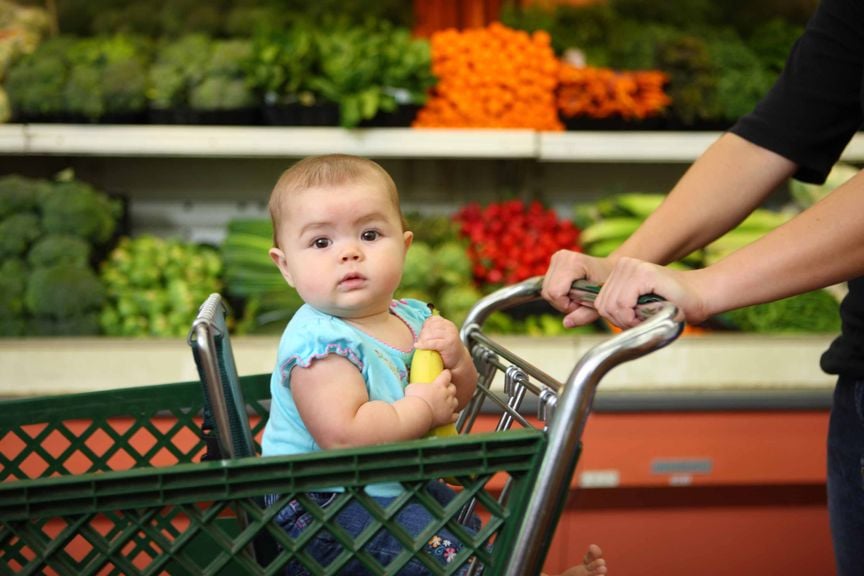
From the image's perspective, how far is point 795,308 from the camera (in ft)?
9.77

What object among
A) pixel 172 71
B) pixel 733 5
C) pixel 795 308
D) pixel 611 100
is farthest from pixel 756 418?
pixel 172 71

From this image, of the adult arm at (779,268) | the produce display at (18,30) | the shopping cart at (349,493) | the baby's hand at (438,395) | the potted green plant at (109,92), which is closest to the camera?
the shopping cart at (349,493)

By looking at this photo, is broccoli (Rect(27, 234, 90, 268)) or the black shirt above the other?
the black shirt

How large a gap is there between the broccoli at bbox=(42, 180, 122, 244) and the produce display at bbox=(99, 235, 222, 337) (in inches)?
4.3

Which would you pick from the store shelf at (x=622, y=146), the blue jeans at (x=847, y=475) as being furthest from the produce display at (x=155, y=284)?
the blue jeans at (x=847, y=475)

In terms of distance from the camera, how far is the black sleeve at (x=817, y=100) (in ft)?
4.69

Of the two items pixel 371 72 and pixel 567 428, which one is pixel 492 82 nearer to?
pixel 371 72

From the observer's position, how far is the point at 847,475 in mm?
1371

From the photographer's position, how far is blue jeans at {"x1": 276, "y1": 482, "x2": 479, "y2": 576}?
116 centimetres

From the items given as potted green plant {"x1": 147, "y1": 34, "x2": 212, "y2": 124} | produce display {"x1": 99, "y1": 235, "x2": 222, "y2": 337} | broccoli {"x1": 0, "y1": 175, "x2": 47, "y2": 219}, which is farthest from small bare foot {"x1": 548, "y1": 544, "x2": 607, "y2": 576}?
broccoli {"x1": 0, "y1": 175, "x2": 47, "y2": 219}

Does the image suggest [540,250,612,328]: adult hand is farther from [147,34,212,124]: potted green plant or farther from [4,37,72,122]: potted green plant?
[4,37,72,122]: potted green plant

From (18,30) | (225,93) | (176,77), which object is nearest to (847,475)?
(225,93)

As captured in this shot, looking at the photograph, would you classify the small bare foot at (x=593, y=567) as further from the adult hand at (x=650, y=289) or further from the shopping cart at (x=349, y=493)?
the adult hand at (x=650, y=289)

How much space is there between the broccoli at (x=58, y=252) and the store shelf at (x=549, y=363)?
34cm
